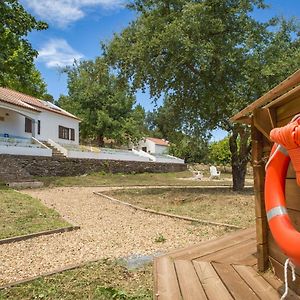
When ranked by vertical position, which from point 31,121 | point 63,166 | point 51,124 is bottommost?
point 63,166

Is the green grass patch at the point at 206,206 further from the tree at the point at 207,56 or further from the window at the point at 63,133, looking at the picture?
the window at the point at 63,133

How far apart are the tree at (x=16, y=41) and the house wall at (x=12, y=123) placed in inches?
374

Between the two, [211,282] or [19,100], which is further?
[19,100]

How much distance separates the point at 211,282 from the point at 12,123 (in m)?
26.9

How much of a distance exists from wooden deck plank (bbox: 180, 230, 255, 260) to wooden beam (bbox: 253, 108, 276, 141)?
2087 mm

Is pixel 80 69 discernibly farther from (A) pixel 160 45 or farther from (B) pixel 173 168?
(A) pixel 160 45

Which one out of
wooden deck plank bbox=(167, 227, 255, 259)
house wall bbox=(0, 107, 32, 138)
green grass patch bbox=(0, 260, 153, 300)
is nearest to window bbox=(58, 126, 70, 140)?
house wall bbox=(0, 107, 32, 138)

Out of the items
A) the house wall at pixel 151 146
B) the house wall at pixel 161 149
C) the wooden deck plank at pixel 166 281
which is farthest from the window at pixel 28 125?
the house wall at pixel 161 149

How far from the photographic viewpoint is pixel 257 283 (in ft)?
12.4

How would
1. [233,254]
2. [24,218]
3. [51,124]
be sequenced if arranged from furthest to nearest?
[51,124] < [24,218] < [233,254]

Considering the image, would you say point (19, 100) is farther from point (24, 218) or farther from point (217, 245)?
point (217, 245)

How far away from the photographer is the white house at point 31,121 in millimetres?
25884

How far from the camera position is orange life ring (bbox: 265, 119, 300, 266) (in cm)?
251

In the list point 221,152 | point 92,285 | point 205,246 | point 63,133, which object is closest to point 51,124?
point 63,133
